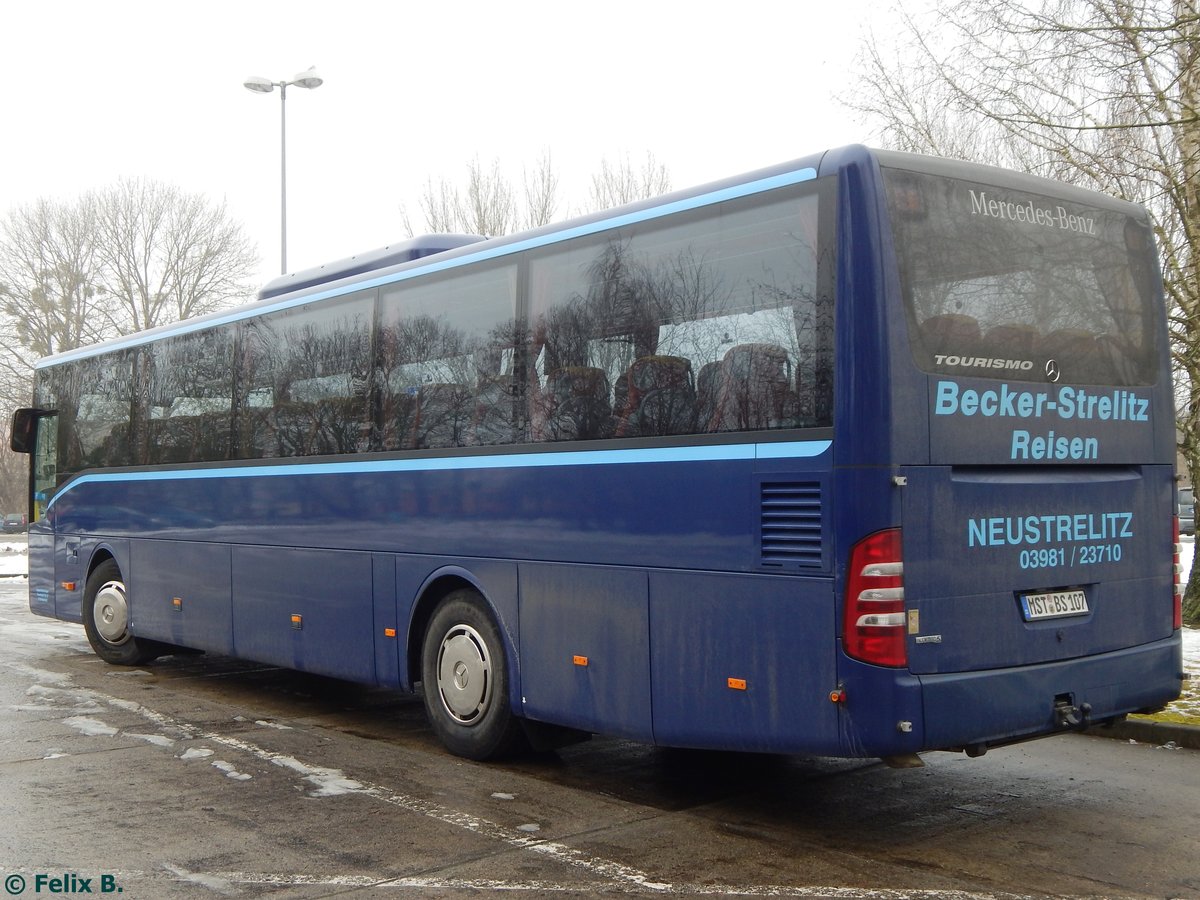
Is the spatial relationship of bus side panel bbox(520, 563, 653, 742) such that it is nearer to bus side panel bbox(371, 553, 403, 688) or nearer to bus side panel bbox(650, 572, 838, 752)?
bus side panel bbox(650, 572, 838, 752)

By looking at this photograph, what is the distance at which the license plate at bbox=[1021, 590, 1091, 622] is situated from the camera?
6.16 m

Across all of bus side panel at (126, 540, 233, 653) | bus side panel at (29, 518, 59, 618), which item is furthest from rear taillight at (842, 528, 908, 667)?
bus side panel at (29, 518, 59, 618)

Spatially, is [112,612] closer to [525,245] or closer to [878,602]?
[525,245]

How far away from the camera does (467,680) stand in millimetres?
8070

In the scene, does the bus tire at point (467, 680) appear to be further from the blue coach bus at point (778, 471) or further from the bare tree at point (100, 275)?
the bare tree at point (100, 275)

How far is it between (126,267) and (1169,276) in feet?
142

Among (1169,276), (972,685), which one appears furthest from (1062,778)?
(1169,276)

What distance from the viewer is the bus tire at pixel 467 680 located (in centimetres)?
784

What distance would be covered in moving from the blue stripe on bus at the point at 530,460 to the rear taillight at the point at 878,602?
0.52 meters

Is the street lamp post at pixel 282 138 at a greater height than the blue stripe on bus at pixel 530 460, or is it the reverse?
the street lamp post at pixel 282 138

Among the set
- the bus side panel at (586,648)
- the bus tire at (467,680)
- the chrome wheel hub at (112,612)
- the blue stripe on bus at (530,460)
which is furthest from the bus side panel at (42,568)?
the bus side panel at (586,648)

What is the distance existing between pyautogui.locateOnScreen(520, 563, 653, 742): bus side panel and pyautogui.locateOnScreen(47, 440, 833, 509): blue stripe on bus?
62 cm

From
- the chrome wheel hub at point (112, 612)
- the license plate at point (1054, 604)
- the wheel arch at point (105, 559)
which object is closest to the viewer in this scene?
the license plate at point (1054, 604)

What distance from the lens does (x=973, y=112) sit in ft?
42.2
